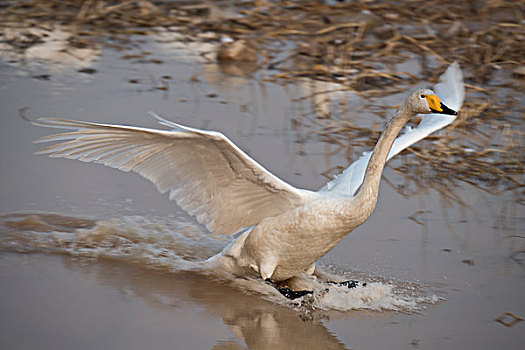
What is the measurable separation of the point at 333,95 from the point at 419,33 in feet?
7.28

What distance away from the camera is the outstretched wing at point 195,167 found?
4220mm

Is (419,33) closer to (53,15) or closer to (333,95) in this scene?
(333,95)

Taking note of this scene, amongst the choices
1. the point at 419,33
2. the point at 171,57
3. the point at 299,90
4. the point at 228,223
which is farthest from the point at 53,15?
the point at 228,223

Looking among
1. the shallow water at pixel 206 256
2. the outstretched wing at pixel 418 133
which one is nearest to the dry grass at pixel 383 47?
the shallow water at pixel 206 256

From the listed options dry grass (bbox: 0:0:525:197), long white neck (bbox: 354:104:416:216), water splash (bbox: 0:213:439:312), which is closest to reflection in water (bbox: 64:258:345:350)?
water splash (bbox: 0:213:439:312)

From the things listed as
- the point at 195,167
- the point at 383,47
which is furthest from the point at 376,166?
the point at 383,47

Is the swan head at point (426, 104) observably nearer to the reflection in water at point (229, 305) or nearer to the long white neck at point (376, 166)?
the long white neck at point (376, 166)

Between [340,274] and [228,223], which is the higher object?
[228,223]

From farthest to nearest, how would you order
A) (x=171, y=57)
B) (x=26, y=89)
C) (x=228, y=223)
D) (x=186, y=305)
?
(x=171, y=57), (x=26, y=89), (x=228, y=223), (x=186, y=305)

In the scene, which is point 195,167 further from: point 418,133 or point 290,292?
point 418,133

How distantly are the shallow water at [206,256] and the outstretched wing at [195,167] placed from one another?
0.46 meters

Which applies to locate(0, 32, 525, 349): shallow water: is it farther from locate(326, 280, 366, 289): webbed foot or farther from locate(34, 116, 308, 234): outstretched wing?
locate(34, 116, 308, 234): outstretched wing

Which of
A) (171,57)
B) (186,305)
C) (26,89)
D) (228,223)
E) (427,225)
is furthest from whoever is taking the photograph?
(171,57)

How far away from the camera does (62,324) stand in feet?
12.8
